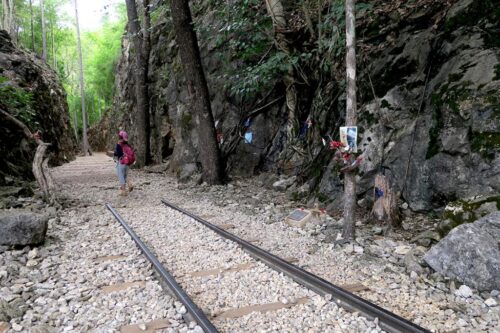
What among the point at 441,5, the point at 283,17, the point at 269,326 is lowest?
the point at 269,326

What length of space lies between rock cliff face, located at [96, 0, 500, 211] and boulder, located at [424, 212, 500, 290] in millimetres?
794

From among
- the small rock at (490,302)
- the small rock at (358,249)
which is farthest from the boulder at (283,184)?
the small rock at (490,302)

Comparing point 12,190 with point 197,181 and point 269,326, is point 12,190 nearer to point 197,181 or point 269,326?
point 197,181

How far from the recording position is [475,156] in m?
4.63

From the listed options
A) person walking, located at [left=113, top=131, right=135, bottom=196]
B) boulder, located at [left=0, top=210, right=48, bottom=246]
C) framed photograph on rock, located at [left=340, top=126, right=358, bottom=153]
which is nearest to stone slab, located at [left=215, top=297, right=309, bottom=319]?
framed photograph on rock, located at [left=340, top=126, right=358, bottom=153]

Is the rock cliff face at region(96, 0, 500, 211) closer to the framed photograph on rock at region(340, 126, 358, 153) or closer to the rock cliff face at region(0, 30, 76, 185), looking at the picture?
the framed photograph on rock at region(340, 126, 358, 153)

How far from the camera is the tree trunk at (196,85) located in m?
10.4

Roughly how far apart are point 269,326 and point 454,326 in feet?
4.82

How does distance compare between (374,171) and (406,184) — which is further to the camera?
(374,171)

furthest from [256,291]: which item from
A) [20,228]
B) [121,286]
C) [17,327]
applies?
[20,228]

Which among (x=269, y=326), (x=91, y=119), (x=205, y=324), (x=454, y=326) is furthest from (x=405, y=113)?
(x=91, y=119)

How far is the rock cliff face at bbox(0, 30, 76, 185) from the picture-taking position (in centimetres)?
935

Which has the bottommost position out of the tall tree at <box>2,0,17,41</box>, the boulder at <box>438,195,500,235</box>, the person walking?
the boulder at <box>438,195,500,235</box>

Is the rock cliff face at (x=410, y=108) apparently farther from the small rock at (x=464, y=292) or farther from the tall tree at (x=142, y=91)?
the tall tree at (x=142, y=91)
